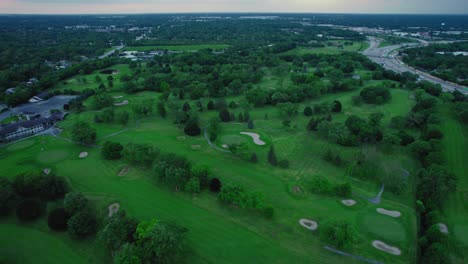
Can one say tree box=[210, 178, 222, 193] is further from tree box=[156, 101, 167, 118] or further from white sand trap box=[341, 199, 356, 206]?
tree box=[156, 101, 167, 118]

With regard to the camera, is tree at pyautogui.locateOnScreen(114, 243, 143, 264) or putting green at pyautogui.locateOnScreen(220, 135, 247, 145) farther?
putting green at pyautogui.locateOnScreen(220, 135, 247, 145)

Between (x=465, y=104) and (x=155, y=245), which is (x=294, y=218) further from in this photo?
(x=465, y=104)

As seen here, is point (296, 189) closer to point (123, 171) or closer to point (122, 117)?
point (123, 171)

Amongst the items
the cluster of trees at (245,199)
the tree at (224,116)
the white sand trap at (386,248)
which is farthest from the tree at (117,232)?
the tree at (224,116)

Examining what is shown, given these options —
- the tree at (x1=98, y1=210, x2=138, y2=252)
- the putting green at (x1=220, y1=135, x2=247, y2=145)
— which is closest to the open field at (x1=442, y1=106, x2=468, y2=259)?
the putting green at (x1=220, y1=135, x2=247, y2=145)

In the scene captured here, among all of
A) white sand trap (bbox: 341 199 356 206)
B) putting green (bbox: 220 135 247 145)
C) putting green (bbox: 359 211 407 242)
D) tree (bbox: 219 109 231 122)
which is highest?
tree (bbox: 219 109 231 122)

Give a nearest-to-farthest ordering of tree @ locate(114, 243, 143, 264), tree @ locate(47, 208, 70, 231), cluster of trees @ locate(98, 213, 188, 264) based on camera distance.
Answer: tree @ locate(114, 243, 143, 264) < cluster of trees @ locate(98, 213, 188, 264) < tree @ locate(47, 208, 70, 231)
